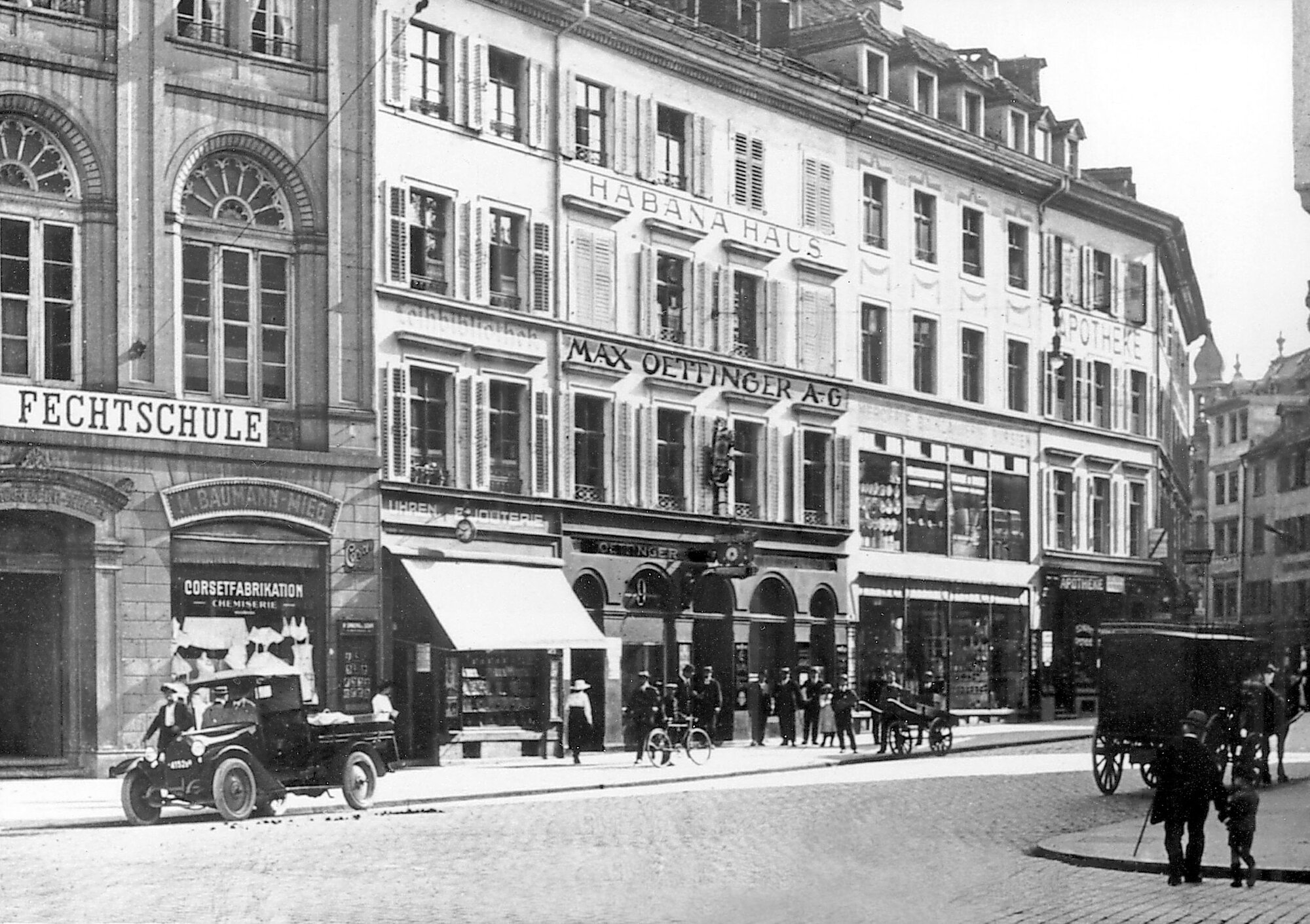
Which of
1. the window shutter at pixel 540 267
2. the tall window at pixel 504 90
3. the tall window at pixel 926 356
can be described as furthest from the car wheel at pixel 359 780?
the tall window at pixel 926 356

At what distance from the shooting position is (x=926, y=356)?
49688mm

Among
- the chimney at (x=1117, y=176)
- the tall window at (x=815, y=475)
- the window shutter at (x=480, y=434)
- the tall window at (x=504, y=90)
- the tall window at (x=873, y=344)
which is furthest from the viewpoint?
the chimney at (x=1117, y=176)

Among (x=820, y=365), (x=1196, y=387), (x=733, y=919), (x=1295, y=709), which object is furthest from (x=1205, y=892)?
(x=820, y=365)

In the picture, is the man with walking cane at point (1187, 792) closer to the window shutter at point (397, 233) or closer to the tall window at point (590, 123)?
the window shutter at point (397, 233)

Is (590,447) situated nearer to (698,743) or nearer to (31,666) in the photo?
(698,743)

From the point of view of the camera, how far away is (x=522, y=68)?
124 feet

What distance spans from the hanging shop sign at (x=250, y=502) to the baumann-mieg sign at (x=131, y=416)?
0.69 metres

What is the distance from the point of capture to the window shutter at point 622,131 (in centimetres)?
3950

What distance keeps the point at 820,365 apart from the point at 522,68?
11.1 meters

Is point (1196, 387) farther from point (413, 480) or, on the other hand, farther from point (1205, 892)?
point (1205, 892)

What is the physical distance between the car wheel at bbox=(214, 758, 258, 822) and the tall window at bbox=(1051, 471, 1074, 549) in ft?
107

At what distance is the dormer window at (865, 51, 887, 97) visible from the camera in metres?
47.3

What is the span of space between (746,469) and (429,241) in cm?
1023

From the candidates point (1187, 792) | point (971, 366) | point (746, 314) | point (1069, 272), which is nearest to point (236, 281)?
point (746, 314)
